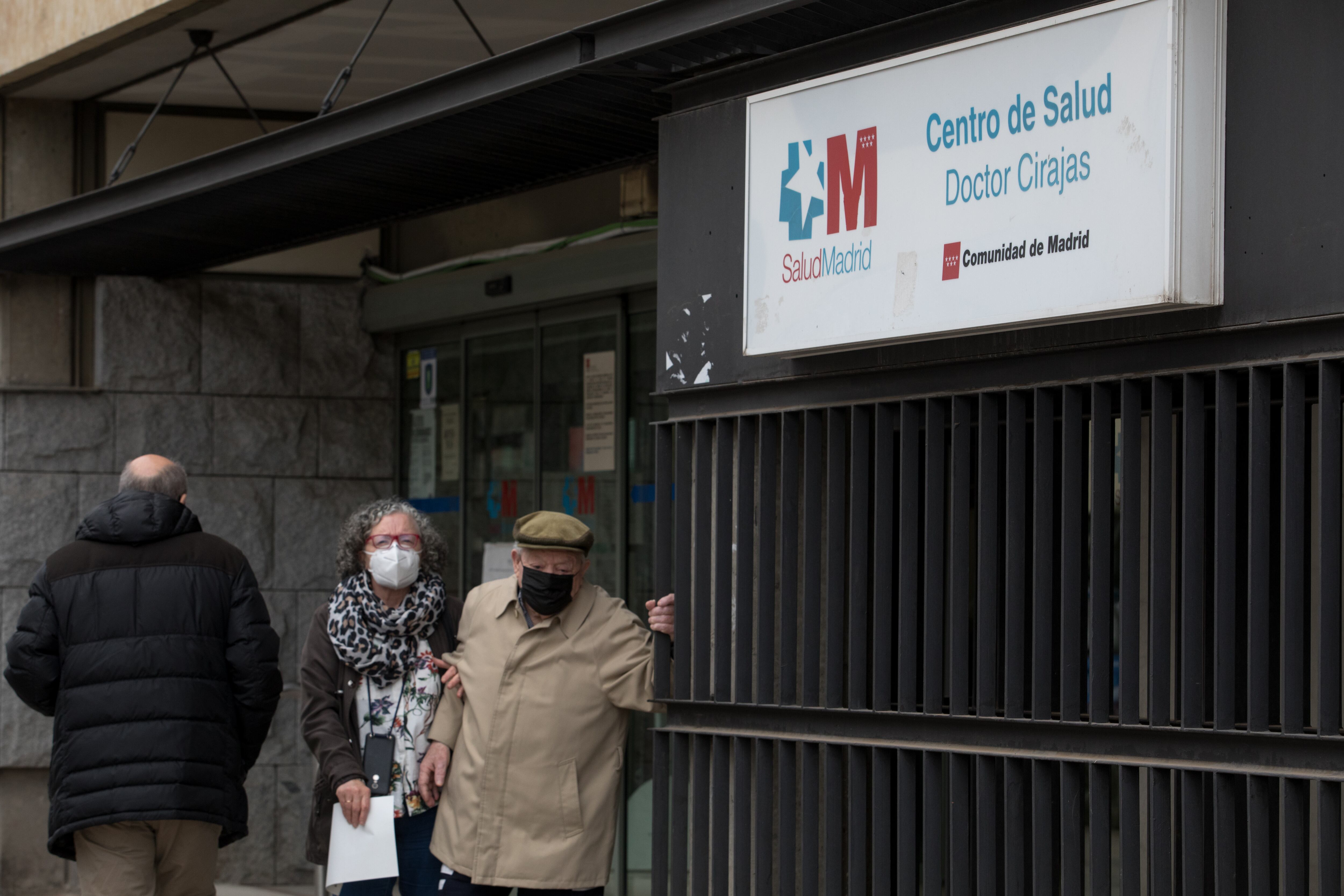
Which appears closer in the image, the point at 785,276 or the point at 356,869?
the point at 785,276

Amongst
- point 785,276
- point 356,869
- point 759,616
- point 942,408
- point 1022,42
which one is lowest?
point 356,869

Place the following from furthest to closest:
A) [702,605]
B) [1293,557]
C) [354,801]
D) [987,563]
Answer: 1. [354,801]
2. [702,605]
3. [987,563]
4. [1293,557]

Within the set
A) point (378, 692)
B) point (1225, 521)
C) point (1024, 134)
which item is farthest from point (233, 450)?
point (1225, 521)

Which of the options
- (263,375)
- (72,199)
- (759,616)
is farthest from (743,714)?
(263,375)

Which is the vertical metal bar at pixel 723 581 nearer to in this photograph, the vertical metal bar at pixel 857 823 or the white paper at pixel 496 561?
the vertical metal bar at pixel 857 823

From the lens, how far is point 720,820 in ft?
14.8

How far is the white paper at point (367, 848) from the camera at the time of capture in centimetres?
482

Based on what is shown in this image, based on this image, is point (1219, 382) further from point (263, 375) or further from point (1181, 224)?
point (263, 375)

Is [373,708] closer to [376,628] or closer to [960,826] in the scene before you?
[376,628]

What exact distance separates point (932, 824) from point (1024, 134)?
162 cm

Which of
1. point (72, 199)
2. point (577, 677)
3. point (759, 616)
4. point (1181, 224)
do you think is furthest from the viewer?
point (72, 199)

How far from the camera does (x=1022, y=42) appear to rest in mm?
3719

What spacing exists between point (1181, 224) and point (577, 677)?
2247mm

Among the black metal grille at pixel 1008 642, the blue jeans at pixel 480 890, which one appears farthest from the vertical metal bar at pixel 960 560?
the blue jeans at pixel 480 890
